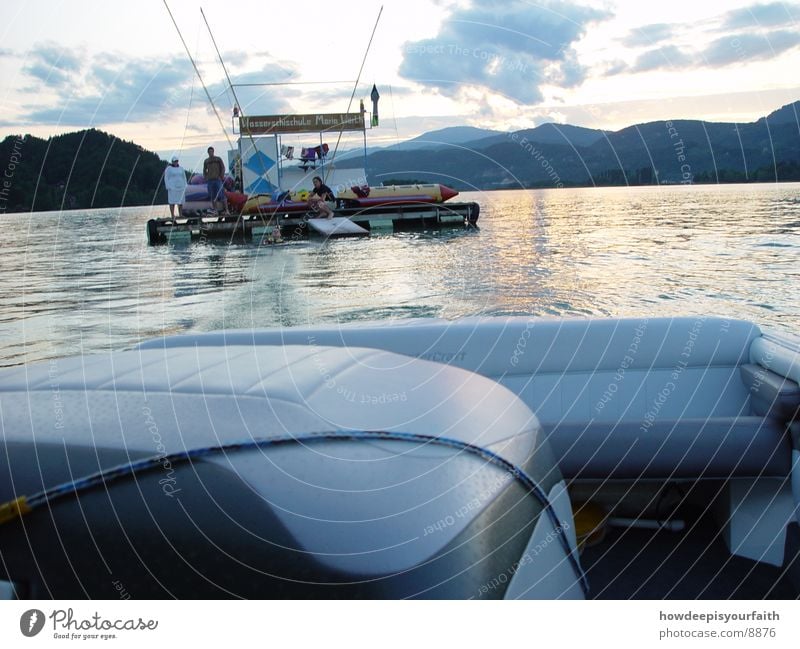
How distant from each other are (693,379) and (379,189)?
17.8 meters

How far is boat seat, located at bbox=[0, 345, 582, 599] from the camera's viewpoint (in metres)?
1.26

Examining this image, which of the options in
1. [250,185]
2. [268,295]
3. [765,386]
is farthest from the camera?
[250,185]

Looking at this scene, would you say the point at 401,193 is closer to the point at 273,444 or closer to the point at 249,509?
the point at 273,444

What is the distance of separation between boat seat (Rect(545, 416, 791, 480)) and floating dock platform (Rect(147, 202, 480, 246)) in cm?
1506

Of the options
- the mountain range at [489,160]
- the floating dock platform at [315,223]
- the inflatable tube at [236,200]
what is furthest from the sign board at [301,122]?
the mountain range at [489,160]

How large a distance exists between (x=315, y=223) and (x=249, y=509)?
17.3m

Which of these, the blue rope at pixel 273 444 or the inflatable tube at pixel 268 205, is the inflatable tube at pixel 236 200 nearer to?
the inflatable tube at pixel 268 205

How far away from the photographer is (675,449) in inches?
106

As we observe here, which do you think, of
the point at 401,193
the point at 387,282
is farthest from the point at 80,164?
the point at 401,193

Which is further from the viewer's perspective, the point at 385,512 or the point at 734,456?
the point at 734,456

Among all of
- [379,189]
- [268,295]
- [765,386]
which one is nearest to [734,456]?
[765,386]

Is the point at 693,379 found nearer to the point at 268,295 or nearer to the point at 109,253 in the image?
the point at 268,295

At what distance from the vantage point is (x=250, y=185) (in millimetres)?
21391

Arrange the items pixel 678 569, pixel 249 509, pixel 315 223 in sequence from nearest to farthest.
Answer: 1. pixel 249 509
2. pixel 678 569
3. pixel 315 223
